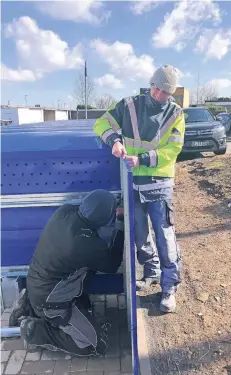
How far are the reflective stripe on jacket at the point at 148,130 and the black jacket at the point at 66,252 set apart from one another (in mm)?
589

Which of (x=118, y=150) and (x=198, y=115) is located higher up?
(x=198, y=115)

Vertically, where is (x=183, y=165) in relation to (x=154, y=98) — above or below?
below

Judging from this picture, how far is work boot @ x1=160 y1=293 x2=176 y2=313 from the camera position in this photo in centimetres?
301

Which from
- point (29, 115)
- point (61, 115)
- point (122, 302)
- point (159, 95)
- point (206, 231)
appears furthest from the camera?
point (61, 115)

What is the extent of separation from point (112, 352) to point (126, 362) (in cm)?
14

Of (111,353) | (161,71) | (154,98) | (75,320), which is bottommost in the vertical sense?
(111,353)

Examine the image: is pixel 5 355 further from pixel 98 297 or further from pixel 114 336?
pixel 98 297

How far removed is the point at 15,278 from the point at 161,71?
205cm

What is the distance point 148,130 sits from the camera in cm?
273

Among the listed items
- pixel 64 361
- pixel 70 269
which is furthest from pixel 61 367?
pixel 70 269

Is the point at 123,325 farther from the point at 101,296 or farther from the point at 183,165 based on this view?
the point at 183,165

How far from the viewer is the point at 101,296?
10.9ft

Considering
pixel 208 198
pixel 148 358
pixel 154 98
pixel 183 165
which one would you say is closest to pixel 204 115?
pixel 183 165

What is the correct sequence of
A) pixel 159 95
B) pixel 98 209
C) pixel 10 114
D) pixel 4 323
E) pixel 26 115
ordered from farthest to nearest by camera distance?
1. pixel 26 115
2. pixel 10 114
3. pixel 4 323
4. pixel 159 95
5. pixel 98 209
